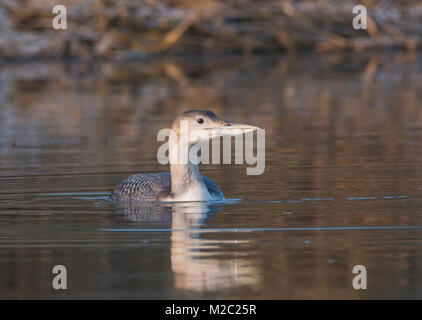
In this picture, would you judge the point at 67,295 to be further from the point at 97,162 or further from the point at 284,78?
the point at 284,78

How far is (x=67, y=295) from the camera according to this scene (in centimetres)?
625

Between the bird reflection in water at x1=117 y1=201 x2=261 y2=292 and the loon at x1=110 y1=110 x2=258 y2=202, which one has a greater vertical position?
the loon at x1=110 y1=110 x2=258 y2=202

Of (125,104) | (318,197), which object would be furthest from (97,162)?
(125,104)

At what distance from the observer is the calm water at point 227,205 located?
21.4ft

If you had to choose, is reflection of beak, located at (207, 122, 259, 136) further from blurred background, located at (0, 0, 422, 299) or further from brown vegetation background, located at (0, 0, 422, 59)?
brown vegetation background, located at (0, 0, 422, 59)

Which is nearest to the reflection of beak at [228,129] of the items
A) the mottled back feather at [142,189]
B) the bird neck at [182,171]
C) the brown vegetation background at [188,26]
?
the bird neck at [182,171]

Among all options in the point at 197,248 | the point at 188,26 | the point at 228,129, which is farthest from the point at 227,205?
the point at 188,26

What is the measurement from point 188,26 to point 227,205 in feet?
70.2

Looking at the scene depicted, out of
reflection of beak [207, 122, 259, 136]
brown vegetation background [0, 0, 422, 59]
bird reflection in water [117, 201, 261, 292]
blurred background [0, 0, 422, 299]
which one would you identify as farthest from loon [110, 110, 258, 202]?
brown vegetation background [0, 0, 422, 59]

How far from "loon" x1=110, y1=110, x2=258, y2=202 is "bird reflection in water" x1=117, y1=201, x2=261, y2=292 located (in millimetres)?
118

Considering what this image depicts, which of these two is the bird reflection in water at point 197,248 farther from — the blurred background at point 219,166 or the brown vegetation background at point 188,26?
the brown vegetation background at point 188,26

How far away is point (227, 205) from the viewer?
9406 mm

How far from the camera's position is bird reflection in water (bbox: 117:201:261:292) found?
6.49m

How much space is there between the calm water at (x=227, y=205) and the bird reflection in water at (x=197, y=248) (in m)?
0.02
